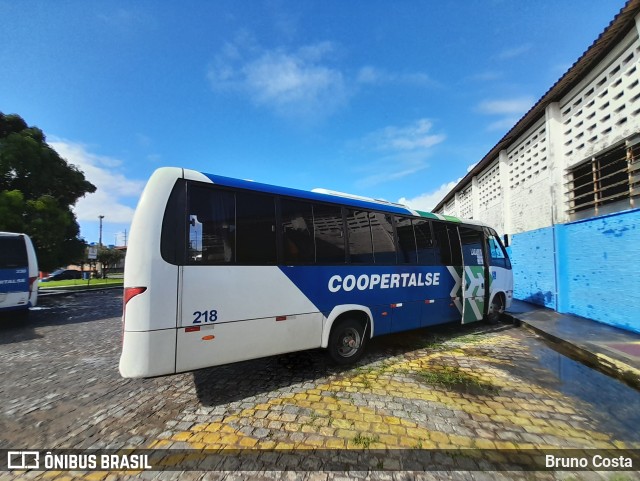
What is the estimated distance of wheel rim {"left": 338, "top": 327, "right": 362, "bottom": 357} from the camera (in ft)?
17.0

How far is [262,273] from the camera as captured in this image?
4199 mm

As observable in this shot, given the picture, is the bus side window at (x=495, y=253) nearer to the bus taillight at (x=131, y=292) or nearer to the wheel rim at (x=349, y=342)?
the wheel rim at (x=349, y=342)

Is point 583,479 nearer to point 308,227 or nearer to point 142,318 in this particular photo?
point 308,227

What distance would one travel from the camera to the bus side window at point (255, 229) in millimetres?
4090

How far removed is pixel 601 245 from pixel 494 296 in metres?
2.99

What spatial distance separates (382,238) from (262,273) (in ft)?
8.63

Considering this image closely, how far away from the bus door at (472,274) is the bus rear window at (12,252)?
1273 cm

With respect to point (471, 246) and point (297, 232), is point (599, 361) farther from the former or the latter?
point (297, 232)

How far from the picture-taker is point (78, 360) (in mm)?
5707

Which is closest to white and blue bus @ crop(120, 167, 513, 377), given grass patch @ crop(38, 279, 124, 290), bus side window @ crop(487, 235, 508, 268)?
bus side window @ crop(487, 235, 508, 268)

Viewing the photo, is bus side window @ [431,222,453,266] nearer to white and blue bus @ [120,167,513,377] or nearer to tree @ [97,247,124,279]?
white and blue bus @ [120,167,513,377]

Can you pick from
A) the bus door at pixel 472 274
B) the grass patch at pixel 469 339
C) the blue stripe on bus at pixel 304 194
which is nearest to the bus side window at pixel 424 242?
the blue stripe on bus at pixel 304 194

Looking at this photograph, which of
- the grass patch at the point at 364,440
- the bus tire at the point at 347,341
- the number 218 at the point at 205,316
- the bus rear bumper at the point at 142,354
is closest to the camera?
the grass patch at the point at 364,440

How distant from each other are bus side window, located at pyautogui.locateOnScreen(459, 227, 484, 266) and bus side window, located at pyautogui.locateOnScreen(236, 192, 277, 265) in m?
5.37
